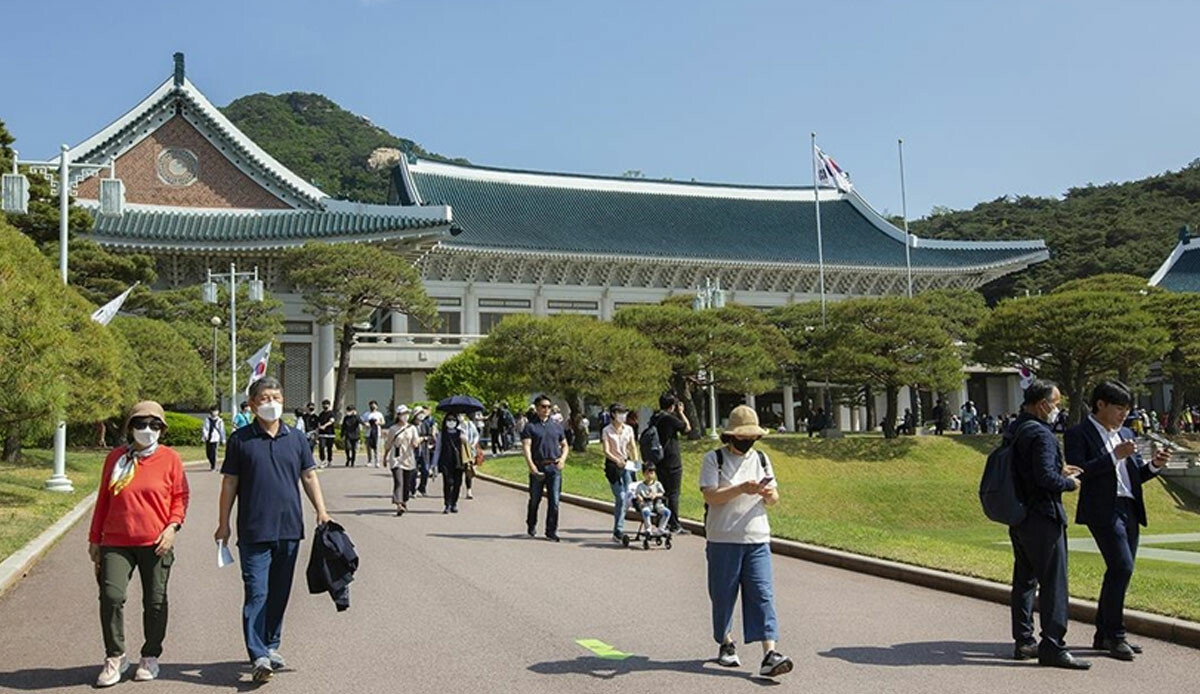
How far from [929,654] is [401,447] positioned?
1065 centimetres

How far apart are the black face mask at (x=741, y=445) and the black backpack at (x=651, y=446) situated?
20.9 ft

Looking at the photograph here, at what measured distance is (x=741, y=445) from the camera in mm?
6648

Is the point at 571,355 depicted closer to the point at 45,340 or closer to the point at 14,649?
the point at 45,340

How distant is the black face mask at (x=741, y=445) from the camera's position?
6.62 metres

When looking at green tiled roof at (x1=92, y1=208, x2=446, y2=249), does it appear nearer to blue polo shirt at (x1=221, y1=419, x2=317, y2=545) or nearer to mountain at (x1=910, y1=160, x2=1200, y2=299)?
blue polo shirt at (x1=221, y1=419, x2=317, y2=545)

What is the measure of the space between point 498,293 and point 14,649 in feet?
148

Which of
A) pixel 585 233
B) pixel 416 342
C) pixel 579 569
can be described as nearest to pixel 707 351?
pixel 416 342

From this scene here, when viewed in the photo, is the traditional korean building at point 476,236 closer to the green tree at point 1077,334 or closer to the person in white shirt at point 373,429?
the person in white shirt at point 373,429

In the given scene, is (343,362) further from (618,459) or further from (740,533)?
(740,533)

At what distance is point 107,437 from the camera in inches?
1342

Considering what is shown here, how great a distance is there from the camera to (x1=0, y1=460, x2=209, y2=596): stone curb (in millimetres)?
9945

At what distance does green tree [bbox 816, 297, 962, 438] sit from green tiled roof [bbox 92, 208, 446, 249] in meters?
16.7

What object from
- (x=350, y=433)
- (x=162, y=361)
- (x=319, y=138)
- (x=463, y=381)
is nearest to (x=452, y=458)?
(x=350, y=433)

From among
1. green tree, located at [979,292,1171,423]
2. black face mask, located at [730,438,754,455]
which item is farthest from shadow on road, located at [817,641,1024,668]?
green tree, located at [979,292,1171,423]
